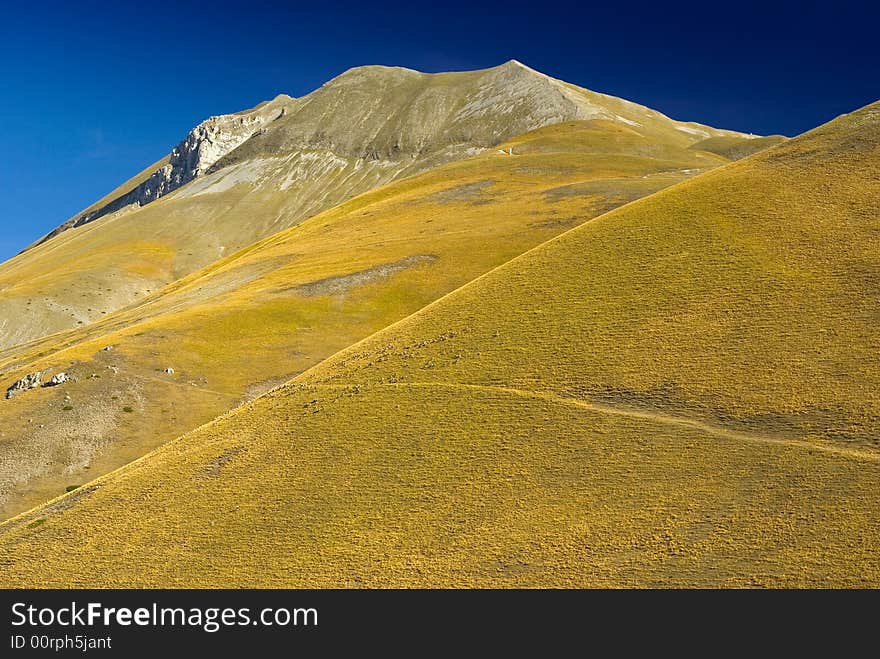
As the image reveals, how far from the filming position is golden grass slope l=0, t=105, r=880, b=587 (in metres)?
33.4

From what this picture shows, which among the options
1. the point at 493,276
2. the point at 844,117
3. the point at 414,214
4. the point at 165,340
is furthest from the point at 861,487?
the point at 414,214

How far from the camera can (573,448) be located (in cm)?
4062

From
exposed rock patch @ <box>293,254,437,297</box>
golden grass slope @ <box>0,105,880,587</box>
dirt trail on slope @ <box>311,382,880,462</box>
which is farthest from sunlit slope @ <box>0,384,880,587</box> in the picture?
exposed rock patch @ <box>293,254,437,297</box>

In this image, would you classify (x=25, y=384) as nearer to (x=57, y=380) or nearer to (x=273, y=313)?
(x=57, y=380)

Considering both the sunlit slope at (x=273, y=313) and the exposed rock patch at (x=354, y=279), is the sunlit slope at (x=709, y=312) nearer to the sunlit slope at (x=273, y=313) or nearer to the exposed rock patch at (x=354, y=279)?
the sunlit slope at (x=273, y=313)

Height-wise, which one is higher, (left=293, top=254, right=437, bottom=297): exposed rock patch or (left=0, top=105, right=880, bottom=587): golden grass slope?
(left=293, top=254, right=437, bottom=297): exposed rock patch

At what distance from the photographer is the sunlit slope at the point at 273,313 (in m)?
70.8

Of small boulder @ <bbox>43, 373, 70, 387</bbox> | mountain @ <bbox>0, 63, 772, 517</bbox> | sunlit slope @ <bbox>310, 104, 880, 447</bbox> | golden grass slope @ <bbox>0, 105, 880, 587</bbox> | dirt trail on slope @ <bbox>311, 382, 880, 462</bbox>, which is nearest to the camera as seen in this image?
golden grass slope @ <bbox>0, 105, 880, 587</bbox>

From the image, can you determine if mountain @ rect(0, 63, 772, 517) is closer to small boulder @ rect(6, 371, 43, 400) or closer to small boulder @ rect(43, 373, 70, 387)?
small boulder @ rect(6, 371, 43, 400)

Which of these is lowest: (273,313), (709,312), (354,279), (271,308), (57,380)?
(709,312)

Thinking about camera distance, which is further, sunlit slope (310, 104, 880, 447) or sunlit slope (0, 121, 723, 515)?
sunlit slope (0, 121, 723, 515)

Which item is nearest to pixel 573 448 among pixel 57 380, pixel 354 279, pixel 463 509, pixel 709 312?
pixel 463 509

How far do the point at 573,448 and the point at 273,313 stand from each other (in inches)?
2466

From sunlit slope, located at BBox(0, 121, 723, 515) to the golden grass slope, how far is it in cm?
1965
